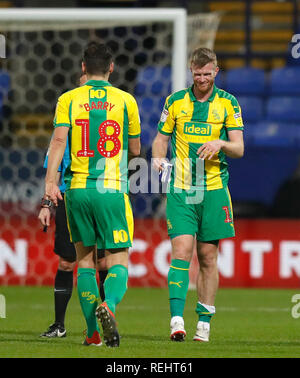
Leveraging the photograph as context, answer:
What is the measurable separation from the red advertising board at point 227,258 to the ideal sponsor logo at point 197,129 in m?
4.26

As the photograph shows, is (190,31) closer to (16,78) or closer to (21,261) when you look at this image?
(16,78)

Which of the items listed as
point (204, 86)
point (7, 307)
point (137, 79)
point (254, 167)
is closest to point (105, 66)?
point (204, 86)

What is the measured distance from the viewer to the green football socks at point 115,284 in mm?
5473

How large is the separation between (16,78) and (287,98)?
374 cm

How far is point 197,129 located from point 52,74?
23.4 feet

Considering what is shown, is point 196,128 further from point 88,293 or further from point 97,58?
point 88,293

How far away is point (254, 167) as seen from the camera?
1164 centimetres

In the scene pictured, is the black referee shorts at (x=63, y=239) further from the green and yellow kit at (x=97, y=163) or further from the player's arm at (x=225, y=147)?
the player's arm at (x=225, y=147)

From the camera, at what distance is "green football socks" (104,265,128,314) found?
18.0 feet

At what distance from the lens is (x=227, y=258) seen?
Result: 10.5 metres

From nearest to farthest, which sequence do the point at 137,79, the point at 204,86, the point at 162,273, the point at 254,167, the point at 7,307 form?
the point at 204,86 < the point at 7,307 < the point at 162,273 < the point at 254,167 < the point at 137,79

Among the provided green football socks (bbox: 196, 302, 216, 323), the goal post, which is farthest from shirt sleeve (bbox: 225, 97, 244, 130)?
the goal post

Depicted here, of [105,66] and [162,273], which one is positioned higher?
[105,66]

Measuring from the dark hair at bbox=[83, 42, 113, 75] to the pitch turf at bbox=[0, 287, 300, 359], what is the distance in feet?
5.22
